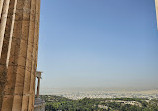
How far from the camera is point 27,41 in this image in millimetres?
3072

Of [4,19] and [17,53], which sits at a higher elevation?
[4,19]

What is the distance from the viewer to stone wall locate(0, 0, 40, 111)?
2.71 metres

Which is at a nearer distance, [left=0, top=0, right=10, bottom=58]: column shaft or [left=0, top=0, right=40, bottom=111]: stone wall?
[left=0, top=0, right=40, bottom=111]: stone wall

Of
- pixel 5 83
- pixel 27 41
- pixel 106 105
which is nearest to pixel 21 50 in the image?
pixel 27 41

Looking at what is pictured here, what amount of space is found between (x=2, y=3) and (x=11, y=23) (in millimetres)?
453

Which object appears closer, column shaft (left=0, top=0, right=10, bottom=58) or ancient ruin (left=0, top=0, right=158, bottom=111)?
ancient ruin (left=0, top=0, right=158, bottom=111)

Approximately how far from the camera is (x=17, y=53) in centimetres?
289

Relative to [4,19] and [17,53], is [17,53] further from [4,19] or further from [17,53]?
[4,19]

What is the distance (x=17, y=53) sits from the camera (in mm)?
2895

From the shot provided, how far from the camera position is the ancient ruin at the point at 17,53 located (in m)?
2.71

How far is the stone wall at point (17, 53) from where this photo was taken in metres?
2.71

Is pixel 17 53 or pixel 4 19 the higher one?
pixel 4 19

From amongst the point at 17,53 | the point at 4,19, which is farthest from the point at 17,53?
the point at 4,19

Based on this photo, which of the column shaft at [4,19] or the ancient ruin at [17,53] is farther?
the column shaft at [4,19]
